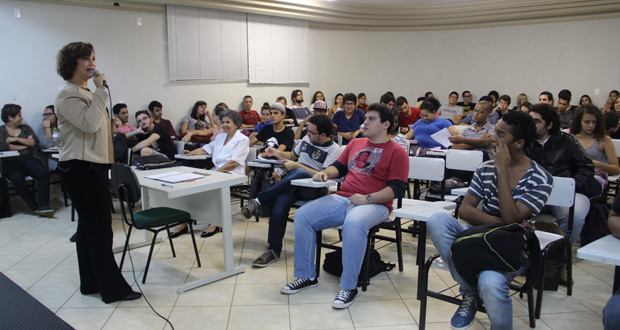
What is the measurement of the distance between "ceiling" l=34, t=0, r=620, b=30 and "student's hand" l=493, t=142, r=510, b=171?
19.4 ft

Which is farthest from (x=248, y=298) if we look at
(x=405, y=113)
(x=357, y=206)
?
(x=405, y=113)

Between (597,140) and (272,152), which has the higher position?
(597,140)

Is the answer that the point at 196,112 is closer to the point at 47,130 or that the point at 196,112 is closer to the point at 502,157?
the point at 47,130

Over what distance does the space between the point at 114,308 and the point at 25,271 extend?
1.07m

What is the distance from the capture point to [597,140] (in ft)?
11.7

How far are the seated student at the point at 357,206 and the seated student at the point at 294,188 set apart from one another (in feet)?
1.35

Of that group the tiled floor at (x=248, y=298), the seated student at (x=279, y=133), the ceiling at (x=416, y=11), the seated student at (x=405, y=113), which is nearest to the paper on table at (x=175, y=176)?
the tiled floor at (x=248, y=298)

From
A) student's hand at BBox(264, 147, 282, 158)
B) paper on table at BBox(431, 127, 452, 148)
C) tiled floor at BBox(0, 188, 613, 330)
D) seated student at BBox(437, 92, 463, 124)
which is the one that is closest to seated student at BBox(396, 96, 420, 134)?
seated student at BBox(437, 92, 463, 124)

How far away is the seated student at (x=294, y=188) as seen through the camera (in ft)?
10.6

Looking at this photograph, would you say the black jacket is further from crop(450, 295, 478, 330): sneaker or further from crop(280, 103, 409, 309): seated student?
crop(450, 295, 478, 330): sneaker

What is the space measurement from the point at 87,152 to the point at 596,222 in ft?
11.1

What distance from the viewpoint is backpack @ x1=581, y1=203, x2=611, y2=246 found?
3.05m

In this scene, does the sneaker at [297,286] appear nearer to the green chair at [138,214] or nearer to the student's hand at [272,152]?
the green chair at [138,214]

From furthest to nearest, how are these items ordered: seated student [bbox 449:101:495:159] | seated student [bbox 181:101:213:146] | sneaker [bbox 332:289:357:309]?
1. seated student [bbox 181:101:213:146]
2. seated student [bbox 449:101:495:159]
3. sneaker [bbox 332:289:357:309]
